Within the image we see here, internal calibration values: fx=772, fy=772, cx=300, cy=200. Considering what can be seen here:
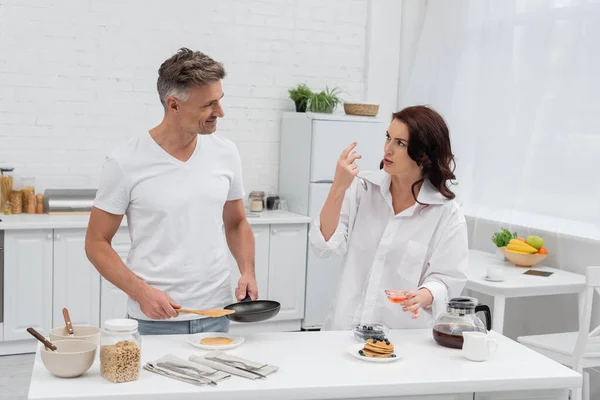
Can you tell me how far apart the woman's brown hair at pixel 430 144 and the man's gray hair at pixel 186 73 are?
27.2 inches

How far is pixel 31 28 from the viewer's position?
5.20m

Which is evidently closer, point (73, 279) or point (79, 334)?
point (79, 334)

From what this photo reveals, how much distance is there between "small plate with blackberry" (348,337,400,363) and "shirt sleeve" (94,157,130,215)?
2.95ft

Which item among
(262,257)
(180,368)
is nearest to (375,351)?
(180,368)

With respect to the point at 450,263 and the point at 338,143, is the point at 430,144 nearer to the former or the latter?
the point at 450,263

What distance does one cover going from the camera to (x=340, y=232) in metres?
2.77

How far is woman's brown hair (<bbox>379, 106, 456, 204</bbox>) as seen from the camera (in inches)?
106

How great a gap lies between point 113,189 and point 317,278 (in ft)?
10.7

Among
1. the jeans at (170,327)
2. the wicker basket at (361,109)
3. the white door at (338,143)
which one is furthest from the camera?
the wicker basket at (361,109)

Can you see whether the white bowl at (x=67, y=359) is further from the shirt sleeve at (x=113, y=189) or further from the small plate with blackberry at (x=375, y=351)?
the small plate with blackberry at (x=375, y=351)

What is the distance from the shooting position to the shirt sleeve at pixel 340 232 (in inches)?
107

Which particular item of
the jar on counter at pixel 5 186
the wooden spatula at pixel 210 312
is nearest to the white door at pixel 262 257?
the jar on counter at pixel 5 186

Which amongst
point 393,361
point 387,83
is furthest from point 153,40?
point 393,361

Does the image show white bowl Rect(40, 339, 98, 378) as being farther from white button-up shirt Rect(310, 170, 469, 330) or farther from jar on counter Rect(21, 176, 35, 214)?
jar on counter Rect(21, 176, 35, 214)
